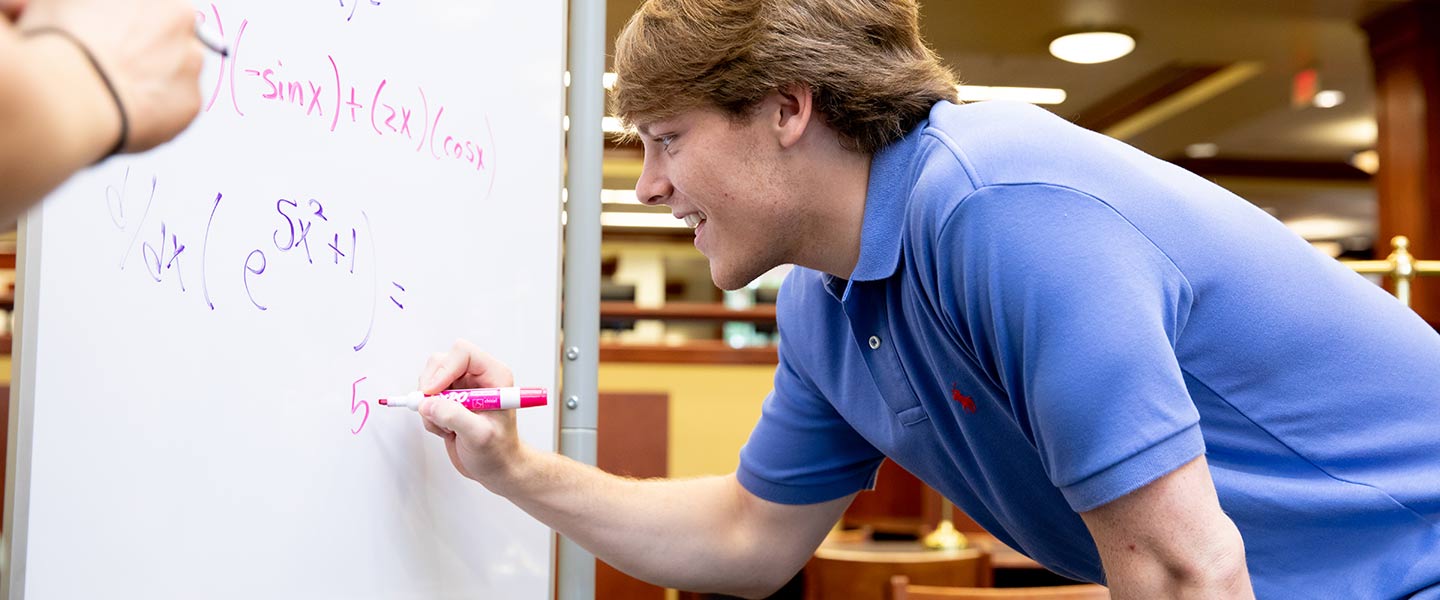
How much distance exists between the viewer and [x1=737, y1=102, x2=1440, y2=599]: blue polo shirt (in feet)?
2.88

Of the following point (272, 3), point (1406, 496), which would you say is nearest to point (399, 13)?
point (272, 3)

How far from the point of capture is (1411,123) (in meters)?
5.35

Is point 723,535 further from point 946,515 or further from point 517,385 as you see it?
point 946,515

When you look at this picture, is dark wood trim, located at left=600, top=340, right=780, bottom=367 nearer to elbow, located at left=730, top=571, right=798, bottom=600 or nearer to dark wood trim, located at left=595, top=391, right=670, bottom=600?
dark wood trim, located at left=595, top=391, right=670, bottom=600

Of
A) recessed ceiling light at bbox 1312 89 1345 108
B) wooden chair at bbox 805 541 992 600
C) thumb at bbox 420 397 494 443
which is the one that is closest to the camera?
thumb at bbox 420 397 494 443

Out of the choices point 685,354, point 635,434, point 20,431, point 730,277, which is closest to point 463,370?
point 730,277

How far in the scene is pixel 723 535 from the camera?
4.68ft

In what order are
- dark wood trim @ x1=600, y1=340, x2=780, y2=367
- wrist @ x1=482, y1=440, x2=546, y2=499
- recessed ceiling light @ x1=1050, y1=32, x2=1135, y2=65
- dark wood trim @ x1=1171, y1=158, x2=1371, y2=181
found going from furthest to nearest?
1. dark wood trim @ x1=1171, y1=158, x2=1371, y2=181
2. recessed ceiling light @ x1=1050, y1=32, x2=1135, y2=65
3. dark wood trim @ x1=600, y1=340, x2=780, y2=367
4. wrist @ x1=482, y1=440, x2=546, y2=499

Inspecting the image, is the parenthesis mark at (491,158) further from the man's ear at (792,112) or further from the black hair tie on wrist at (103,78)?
the black hair tie on wrist at (103,78)

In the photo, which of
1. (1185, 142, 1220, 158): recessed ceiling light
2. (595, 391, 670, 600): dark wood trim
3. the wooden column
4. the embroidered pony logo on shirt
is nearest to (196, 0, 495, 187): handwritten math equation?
the embroidered pony logo on shirt

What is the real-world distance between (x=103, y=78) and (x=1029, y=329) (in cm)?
63

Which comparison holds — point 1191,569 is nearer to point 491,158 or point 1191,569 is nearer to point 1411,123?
point 491,158

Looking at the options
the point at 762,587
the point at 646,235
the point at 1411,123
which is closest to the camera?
the point at 762,587

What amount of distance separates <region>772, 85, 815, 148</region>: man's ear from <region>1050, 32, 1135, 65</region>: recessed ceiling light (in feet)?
15.1
